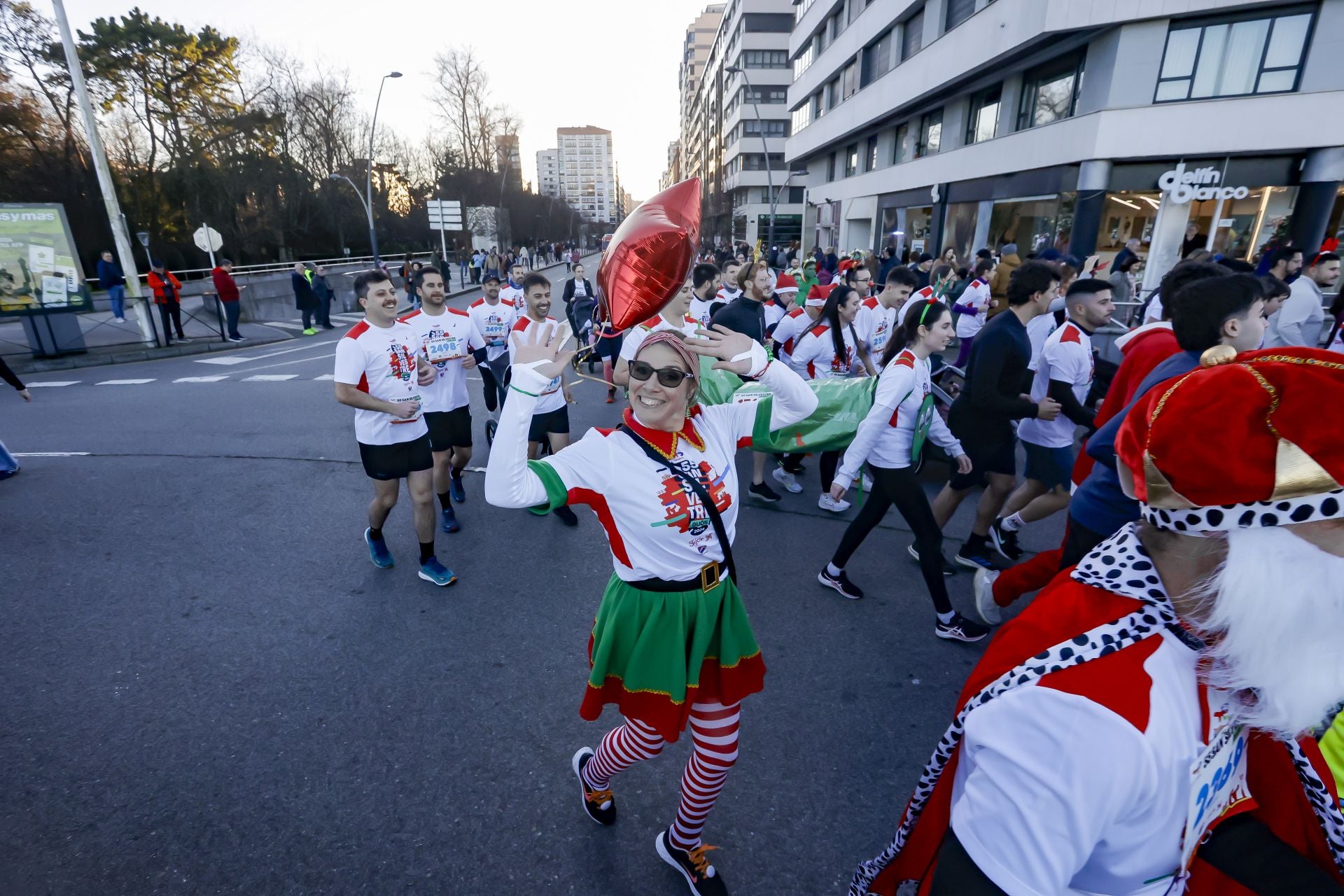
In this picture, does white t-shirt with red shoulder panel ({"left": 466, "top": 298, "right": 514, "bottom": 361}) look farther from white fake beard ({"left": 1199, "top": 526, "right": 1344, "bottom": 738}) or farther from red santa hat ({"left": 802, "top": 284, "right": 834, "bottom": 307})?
white fake beard ({"left": 1199, "top": 526, "right": 1344, "bottom": 738})

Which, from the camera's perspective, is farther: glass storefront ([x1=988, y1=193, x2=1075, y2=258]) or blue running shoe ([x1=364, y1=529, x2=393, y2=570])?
glass storefront ([x1=988, y1=193, x2=1075, y2=258])

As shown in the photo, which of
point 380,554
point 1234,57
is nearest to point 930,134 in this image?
point 1234,57

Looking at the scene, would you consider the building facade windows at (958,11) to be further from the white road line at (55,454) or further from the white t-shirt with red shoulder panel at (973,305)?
the white road line at (55,454)

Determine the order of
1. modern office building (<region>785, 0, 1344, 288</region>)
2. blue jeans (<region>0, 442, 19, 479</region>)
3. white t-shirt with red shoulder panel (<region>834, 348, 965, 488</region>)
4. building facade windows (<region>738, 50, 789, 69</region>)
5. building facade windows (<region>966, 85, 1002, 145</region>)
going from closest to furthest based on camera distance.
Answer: white t-shirt with red shoulder panel (<region>834, 348, 965, 488</region>) → blue jeans (<region>0, 442, 19, 479</region>) → modern office building (<region>785, 0, 1344, 288</region>) → building facade windows (<region>966, 85, 1002, 145</region>) → building facade windows (<region>738, 50, 789, 69</region>)

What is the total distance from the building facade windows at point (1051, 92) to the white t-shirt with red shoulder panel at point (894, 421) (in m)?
17.9

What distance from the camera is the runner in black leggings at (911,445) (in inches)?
147

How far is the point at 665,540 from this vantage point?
80.8 inches

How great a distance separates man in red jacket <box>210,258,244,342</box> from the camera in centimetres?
1534

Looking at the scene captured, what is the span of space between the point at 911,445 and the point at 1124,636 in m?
2.87

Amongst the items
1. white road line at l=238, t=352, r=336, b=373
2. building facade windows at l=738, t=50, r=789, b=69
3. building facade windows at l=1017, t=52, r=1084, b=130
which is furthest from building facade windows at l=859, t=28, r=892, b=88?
building facade windows at l=738, t=50, r=789, b=69

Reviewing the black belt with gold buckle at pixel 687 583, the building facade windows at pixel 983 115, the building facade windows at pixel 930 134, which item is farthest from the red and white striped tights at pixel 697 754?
the building facade windows at pixel 930 134

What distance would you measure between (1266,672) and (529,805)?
2.58 metres

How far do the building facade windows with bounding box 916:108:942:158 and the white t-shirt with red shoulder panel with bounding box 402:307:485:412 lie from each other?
78.4ft

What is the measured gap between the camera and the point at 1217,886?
115 cm
